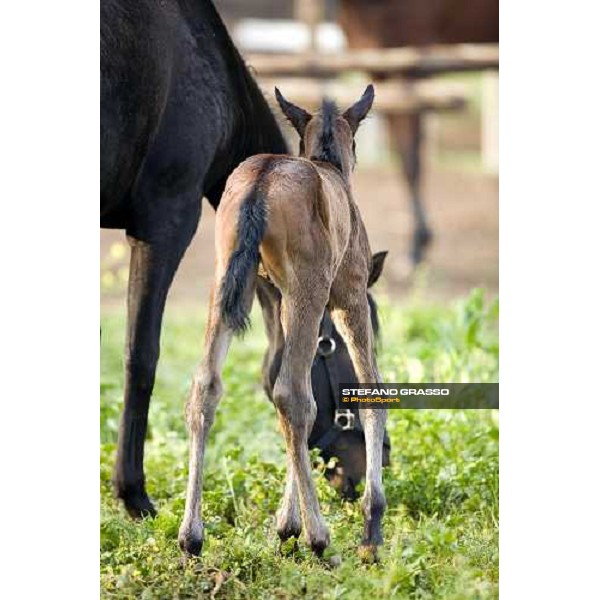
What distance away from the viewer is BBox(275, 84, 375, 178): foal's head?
384cm

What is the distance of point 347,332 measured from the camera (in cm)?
386

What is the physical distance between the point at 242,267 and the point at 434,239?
7258mm

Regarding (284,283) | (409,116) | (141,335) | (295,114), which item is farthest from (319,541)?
(409,116)

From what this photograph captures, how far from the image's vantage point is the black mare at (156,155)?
4.05 m

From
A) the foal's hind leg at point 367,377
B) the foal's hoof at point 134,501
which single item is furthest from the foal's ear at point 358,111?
the foal's hoof at point 134,501

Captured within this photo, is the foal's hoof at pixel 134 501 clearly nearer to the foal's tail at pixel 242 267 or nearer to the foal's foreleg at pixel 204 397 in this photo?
the foal's foreleg at pixel 204 397

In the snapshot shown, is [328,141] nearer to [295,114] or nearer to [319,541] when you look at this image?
[295,114]

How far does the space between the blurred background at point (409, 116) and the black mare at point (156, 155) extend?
13.0ft

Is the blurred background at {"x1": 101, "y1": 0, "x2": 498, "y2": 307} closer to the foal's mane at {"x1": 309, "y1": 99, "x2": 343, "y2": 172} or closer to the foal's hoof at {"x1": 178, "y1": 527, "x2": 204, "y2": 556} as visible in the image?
the foal's mane at {"x1": 309, "y1": 99, "x2": 343, "y2": 172}

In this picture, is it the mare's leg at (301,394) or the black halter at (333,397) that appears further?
the black halter at (333,397)

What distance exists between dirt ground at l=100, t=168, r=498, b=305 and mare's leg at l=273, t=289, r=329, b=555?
359 centimetres
